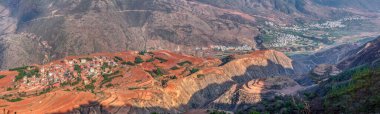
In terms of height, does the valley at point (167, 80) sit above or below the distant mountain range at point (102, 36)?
above

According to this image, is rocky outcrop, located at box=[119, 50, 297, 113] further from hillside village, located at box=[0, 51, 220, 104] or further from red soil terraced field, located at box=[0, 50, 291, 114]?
hillside village, located at box=[0, 51, 220, 104]

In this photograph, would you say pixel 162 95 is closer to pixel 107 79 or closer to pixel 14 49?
pixel 107 79

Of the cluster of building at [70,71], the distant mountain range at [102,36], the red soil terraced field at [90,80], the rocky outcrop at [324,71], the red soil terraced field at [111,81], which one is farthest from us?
the distant mountain range at [102,36]

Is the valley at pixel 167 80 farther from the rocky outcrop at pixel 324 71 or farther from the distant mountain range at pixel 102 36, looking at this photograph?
the distant mountain range at pixel 102 36

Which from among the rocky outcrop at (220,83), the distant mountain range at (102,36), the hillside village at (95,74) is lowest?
the distant mountain range at (102,36)

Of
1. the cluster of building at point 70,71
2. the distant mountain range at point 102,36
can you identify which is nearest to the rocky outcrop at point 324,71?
the cluster of building at point 70,71

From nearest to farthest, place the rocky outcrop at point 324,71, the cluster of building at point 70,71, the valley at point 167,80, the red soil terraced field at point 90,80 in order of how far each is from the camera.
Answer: the valley at point 167,80 < the red soil terraced field at point 90,80 < the cluster of building at point 70,71 < the rocky outcrop at point 324,71

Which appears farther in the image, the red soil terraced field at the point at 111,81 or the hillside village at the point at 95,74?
the hillside village at the point at 95,74

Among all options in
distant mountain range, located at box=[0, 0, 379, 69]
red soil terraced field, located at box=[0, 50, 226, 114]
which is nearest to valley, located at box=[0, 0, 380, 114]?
red soil terraced field, located at box=[0, 50, 226, 114]
